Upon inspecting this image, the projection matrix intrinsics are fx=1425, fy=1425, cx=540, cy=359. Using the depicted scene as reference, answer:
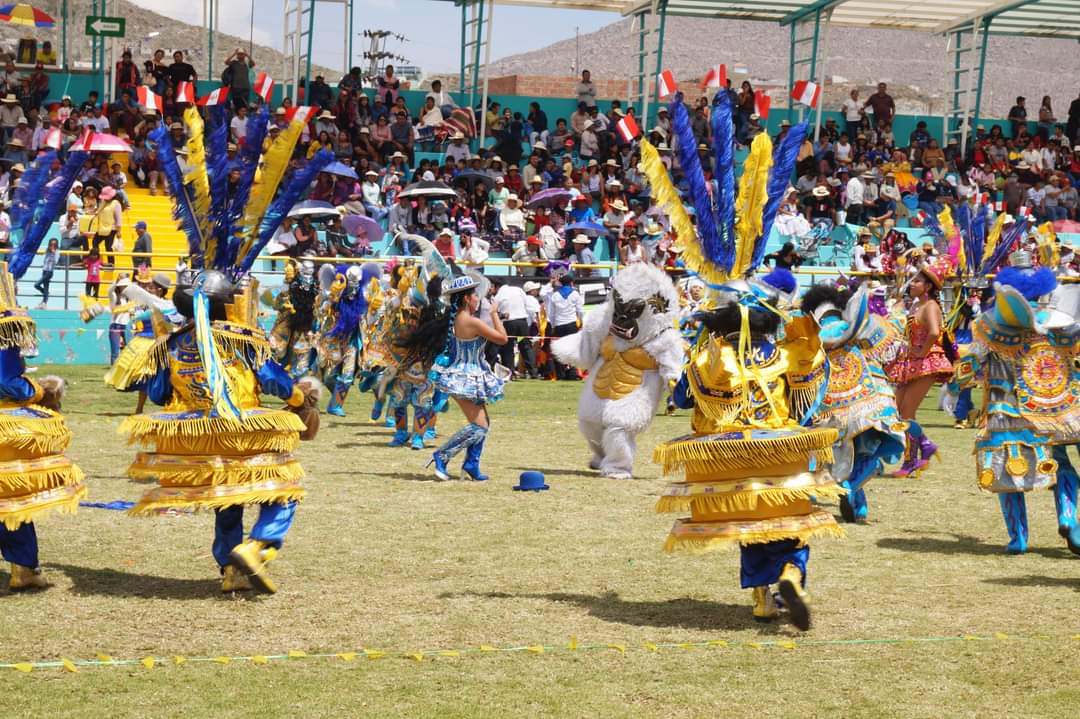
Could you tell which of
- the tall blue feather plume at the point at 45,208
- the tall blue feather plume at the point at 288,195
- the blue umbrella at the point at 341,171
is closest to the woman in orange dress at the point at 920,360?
the tall blue feather plume at the point at 288,195

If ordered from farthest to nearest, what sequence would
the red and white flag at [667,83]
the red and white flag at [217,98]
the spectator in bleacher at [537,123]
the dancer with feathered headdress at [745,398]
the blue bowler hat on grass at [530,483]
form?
1. the spectator in bleacher at [537,123]
2. the red and white flag at [667,83]
3. the blue bowler hat on grass at [530,483]
4. the red and white flag at [217,98]
5. the dancer with feathered headdress at [745,398]

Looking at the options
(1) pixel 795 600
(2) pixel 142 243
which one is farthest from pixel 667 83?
(1) pixel 795 600

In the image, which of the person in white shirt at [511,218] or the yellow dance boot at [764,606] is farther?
the person in white shirt at [511,218]

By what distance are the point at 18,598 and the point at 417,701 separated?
9.41 feet

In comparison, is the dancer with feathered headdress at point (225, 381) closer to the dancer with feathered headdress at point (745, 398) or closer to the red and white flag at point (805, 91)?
the dancer with feathered headdress at point (745, 398)

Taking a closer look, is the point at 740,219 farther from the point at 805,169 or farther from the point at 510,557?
the point at 805,169

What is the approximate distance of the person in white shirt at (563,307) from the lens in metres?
23.4

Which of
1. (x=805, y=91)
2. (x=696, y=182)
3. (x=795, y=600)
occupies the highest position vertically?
(x=805, y=91)

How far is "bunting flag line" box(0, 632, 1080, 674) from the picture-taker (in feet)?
20.5

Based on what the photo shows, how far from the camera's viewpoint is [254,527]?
25.2 ft

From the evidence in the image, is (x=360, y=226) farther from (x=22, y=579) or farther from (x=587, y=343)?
(x=22, y=579)

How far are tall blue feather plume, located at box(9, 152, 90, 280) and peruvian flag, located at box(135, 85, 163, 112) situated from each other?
17951 millimetres

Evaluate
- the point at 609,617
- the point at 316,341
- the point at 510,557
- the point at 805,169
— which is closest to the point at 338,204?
the point at 316,341

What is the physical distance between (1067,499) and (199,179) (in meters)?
5.82
